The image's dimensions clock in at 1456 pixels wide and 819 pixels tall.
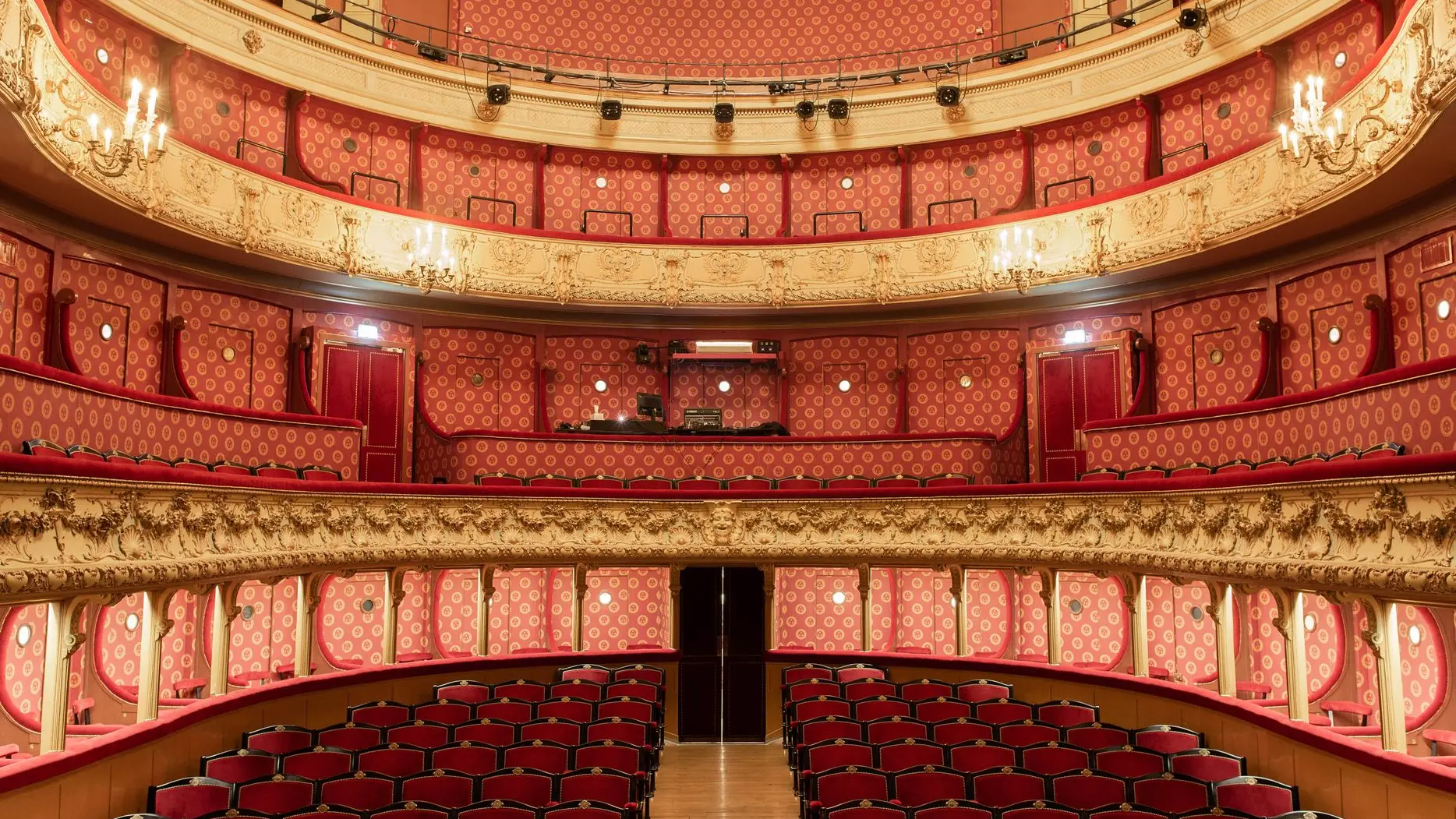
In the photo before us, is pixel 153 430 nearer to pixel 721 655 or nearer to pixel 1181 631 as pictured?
pixel 721 655

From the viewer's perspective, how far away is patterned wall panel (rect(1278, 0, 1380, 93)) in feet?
37.0

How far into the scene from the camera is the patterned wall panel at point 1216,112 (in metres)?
12.8

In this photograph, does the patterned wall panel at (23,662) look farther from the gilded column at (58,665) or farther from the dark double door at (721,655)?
the dark double door at (721,655)

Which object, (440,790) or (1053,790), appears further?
(1053,790)

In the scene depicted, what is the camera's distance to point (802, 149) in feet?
52.2

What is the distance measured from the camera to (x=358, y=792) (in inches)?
269

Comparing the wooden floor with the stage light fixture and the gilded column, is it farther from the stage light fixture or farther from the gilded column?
the stage light fixture

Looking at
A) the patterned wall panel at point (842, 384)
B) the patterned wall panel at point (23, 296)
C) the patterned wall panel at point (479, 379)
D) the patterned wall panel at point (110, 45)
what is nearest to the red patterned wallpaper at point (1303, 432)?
the patterned wall panel at point (842, 384)

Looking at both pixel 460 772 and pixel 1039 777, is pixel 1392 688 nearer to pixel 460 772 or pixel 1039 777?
pixel 1039 777

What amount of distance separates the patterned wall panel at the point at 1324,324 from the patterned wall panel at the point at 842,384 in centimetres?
514

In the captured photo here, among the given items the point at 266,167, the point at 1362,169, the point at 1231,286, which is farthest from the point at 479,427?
the point at 1362,169

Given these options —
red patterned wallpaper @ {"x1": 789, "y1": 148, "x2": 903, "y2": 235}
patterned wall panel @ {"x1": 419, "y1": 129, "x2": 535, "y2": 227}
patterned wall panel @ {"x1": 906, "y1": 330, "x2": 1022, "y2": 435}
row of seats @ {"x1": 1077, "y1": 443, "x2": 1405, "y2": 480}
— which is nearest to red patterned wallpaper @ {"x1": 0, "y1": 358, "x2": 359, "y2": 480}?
patterned wall panel @ {"x1": 419, "y1": 129, "x2": 535, "y2": 227}

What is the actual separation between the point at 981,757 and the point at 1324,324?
675 cm

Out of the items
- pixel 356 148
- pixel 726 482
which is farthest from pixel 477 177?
pixel 726 482
